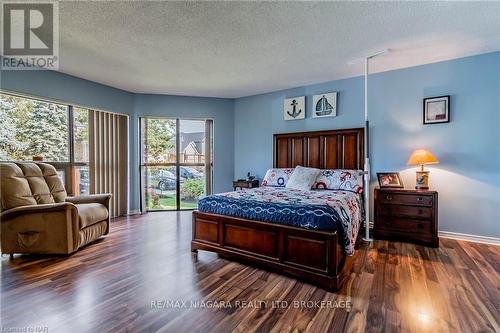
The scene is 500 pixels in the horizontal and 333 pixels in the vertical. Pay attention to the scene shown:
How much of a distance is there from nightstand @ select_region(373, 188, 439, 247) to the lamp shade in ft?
1.32

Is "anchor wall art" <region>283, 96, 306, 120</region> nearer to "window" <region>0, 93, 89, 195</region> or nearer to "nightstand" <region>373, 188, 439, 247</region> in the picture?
"nightstand" <region>373, 188, 439, 247</region>

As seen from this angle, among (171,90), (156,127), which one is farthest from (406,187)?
(156,127)

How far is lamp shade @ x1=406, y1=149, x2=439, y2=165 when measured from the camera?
3.16 meters

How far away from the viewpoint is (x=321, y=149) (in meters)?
4.18

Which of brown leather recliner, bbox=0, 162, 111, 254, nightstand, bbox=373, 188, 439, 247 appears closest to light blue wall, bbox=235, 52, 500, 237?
nightstand, bbox=373, 188, 439, 247

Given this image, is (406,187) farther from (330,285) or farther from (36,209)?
(36,209)

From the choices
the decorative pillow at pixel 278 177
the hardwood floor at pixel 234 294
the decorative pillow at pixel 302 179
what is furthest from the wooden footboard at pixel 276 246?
the decorative pillow at pixel 278 177

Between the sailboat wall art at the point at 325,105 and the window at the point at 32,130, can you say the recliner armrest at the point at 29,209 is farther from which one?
the sailboat wall art at the point at 325,105

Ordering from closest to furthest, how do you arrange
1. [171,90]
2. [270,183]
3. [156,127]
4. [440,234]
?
[440,234] → [270,183] → [171,90] → [156,127]

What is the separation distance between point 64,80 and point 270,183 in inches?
148

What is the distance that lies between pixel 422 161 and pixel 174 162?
4.45 m

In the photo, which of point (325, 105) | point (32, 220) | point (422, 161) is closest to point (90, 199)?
point (32, 220)

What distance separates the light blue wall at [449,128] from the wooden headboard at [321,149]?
200 mm

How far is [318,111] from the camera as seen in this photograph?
4293 mm
